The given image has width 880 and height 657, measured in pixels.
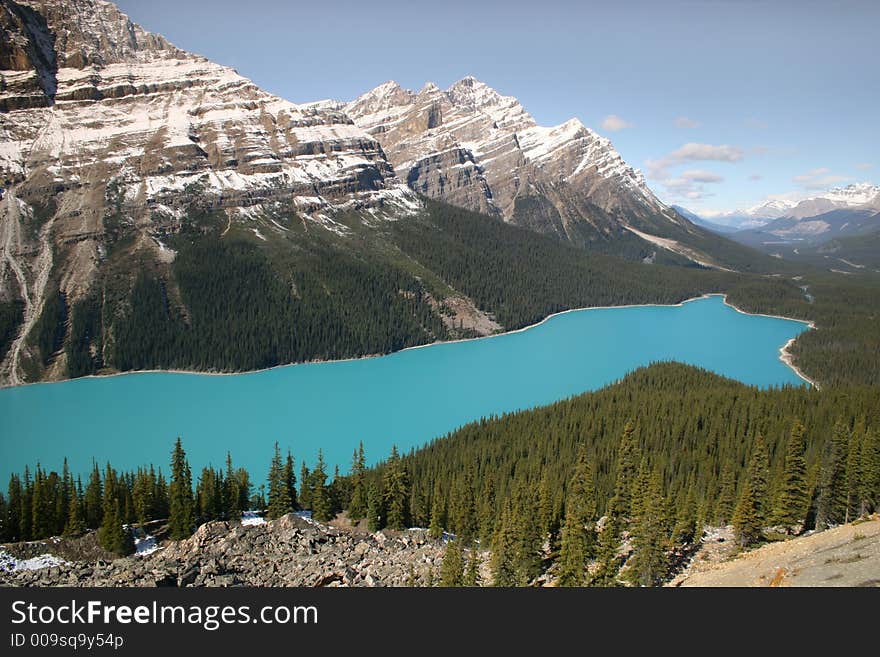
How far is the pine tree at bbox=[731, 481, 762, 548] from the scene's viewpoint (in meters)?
36.0

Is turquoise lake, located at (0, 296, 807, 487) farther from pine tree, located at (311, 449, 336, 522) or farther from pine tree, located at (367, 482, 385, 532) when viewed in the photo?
pine tree, located at (367, 482, 385, 532)

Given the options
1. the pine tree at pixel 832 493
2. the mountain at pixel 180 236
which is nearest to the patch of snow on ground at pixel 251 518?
the pine tree at pixel 832 493

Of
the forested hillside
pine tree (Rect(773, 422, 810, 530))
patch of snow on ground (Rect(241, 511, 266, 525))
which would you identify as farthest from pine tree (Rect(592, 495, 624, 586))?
the forested hillside

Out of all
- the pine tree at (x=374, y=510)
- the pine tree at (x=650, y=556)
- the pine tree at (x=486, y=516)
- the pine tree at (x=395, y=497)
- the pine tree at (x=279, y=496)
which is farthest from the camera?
the pine tree at (x=279, y=496)

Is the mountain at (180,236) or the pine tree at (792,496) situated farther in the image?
the mountain at (180,236)

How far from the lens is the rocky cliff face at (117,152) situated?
136250 mm

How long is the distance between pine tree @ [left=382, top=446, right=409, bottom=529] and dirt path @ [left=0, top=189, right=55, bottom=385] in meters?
88.3

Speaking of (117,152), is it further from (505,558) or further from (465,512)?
(505,558)

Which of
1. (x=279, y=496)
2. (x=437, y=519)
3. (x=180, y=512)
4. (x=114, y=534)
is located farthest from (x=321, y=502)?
(x=114, y=534)

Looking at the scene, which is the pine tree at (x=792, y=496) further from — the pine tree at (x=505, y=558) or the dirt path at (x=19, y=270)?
the dirt path at (x=19, y=270)

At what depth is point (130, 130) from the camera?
16788cm

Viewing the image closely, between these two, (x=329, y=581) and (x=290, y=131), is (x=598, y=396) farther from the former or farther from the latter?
(x=290, y=131)

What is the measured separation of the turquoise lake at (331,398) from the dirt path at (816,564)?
49.9 m

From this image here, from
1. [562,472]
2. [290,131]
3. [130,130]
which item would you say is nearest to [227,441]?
[562,472]
